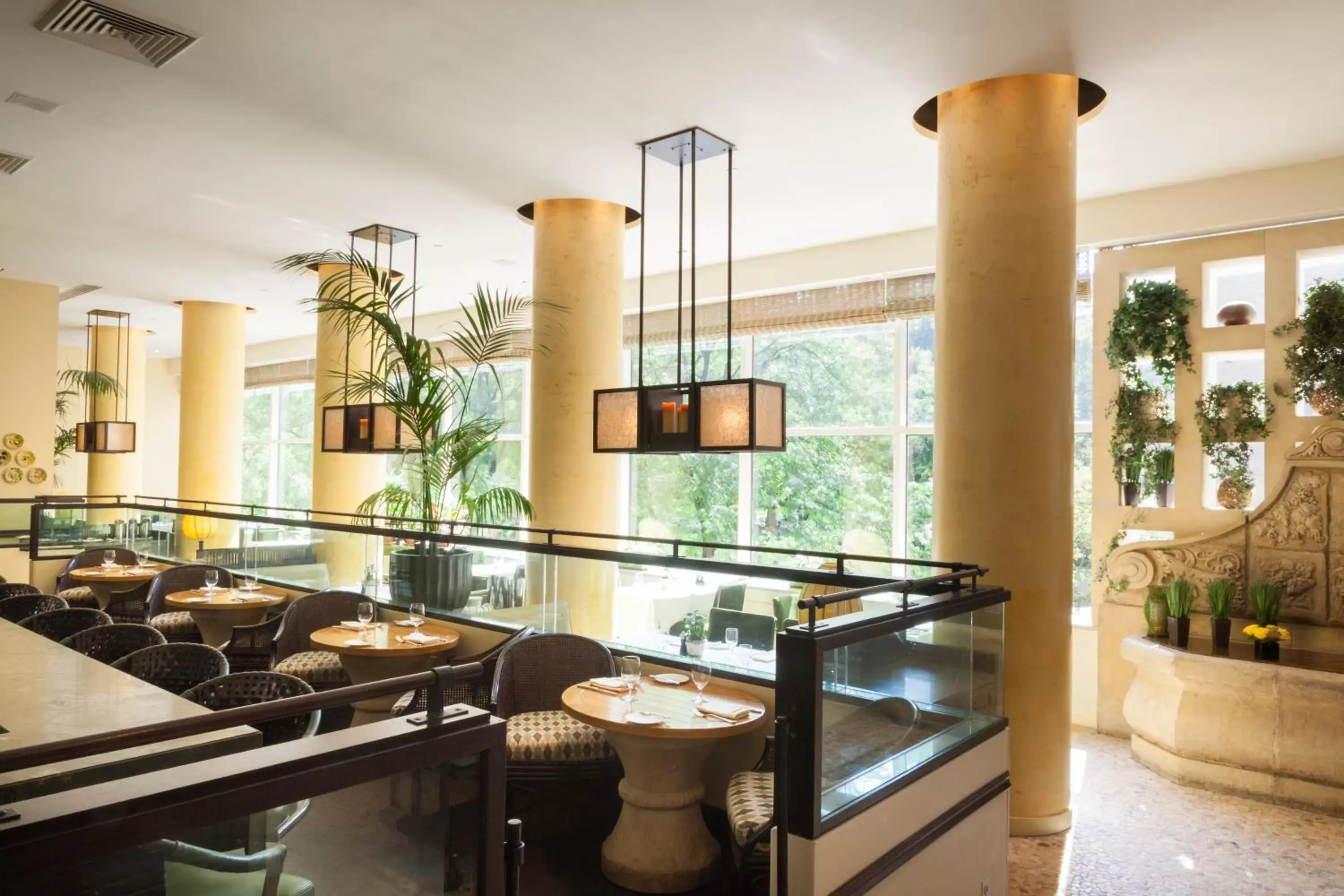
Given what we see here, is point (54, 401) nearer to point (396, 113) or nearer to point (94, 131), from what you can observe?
point (94, 131)

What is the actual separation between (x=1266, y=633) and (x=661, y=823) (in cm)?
362

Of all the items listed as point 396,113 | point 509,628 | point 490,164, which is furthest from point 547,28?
point 509,628

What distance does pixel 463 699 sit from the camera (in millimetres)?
4047

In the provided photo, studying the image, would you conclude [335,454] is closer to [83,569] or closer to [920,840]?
[83,569]

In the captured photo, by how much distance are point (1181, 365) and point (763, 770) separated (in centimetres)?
425

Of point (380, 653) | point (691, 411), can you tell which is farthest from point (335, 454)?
→ point (691, 411)

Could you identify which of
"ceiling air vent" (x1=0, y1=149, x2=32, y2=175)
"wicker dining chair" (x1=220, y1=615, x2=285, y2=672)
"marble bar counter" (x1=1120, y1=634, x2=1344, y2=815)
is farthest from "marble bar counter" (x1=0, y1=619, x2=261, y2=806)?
"marble bar counter" (x1=1120, y1=634, x2=1344, y2=815)

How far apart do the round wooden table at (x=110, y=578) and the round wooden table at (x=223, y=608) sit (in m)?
0.92

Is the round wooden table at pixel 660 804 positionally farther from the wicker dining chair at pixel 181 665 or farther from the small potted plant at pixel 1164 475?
the small potted plant at pixel 1164 475

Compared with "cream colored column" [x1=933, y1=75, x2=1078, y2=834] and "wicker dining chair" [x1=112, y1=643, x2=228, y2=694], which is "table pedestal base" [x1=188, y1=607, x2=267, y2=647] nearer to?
Result: "wicker dining chair" [x1=112, y1=643, x2=228, y2=694]

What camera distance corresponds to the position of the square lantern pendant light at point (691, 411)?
436cm

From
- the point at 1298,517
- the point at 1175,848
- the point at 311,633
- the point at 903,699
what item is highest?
the point at 1298,517

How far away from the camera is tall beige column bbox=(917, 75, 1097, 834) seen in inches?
161

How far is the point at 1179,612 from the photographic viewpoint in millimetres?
5238
